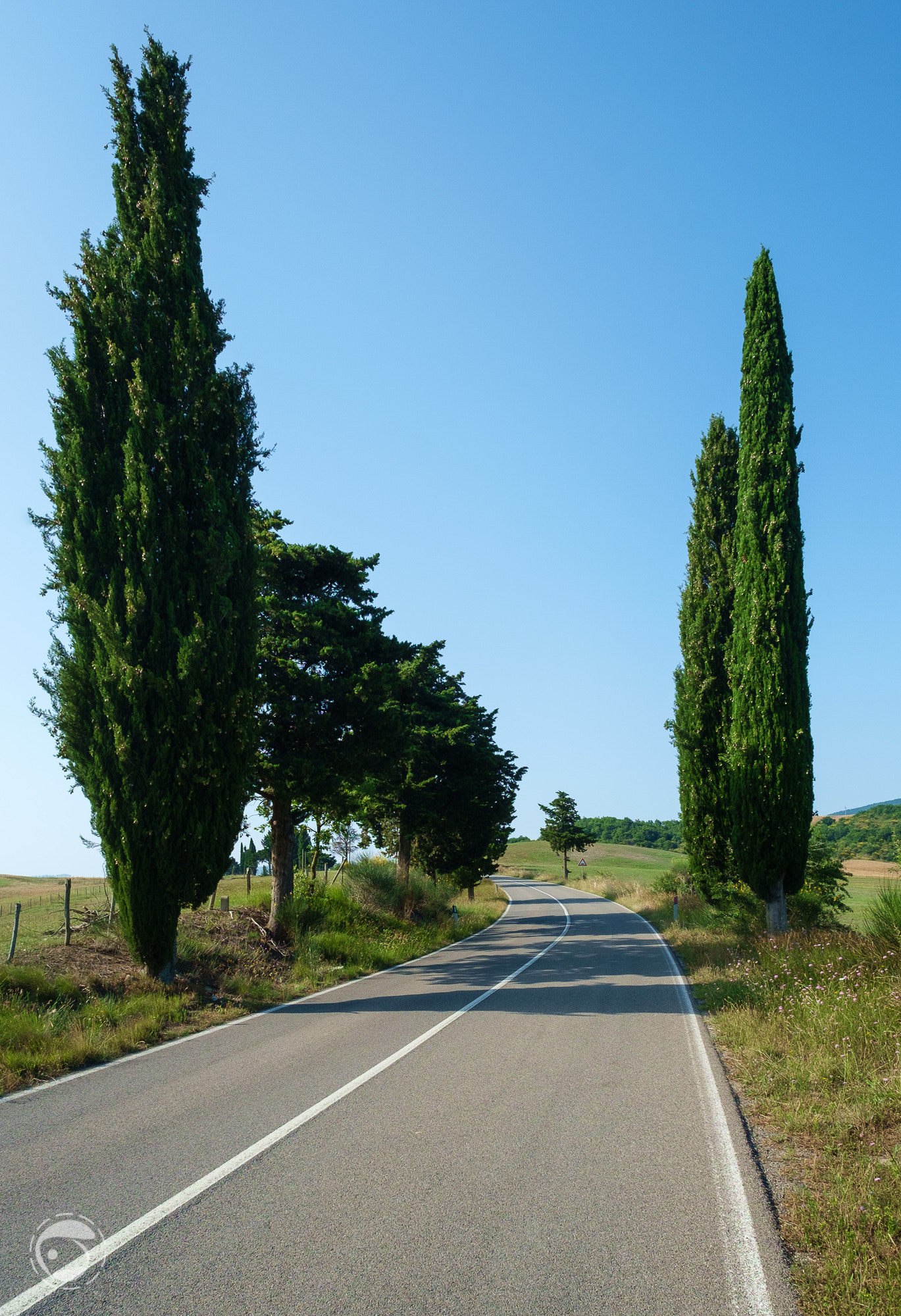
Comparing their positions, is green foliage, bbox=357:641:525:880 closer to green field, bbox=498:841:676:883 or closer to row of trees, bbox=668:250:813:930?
row of trees, bbox=668:250:813:930

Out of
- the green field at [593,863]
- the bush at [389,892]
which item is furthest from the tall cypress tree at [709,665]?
the green field at [593,863]

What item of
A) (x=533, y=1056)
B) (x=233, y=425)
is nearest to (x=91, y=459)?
(x=233, y=425)

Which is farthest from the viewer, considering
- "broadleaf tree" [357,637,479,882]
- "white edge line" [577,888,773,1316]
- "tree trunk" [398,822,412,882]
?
"tree trunk" [398,822,412,882]

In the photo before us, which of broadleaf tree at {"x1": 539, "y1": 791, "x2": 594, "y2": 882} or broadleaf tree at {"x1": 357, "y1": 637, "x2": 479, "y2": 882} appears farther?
broadleaf tree at {"x1": 539, "y1": 791, "x2": 594, "y2": 882}

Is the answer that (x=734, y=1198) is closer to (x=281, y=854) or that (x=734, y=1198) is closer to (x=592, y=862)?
(x=281, y=854)

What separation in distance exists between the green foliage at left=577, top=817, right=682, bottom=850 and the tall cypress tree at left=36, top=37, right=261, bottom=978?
147 m

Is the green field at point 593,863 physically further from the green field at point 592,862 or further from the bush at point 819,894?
the bush at point 819,894

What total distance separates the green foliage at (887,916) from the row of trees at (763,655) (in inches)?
125

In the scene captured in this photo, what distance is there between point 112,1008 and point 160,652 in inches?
212

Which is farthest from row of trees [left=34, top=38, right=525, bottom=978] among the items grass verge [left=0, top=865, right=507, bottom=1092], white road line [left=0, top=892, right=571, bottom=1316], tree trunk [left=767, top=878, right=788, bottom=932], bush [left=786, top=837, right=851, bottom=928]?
bush [left=786, top=837, right=851, bottom=928]

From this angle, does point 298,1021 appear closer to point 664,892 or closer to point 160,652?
point 160,652

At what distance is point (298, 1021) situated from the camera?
1085cm

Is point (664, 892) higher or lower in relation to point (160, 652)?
lower

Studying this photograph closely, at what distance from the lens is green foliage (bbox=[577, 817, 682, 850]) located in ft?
526
